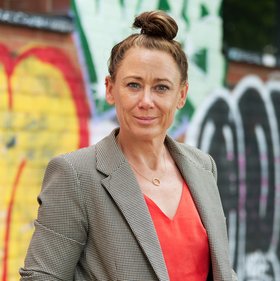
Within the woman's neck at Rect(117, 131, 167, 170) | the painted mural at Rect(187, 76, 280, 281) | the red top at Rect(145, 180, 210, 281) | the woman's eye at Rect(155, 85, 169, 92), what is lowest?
the painted mural at Rect(187, 76, 280, 281)

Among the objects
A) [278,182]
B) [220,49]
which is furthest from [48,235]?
[278,182]

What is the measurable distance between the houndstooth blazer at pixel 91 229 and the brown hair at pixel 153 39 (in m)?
0.37

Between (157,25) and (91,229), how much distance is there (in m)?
0.70

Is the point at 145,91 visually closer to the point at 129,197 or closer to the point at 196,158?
the point at 129,197

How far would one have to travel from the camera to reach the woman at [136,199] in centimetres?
249

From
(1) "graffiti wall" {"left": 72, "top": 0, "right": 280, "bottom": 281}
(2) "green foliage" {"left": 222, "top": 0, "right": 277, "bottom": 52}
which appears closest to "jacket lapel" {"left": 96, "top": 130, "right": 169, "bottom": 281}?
(1) "graffiti wall" {"left": 72, "top": 0, "right": 280, "bottom": 281}

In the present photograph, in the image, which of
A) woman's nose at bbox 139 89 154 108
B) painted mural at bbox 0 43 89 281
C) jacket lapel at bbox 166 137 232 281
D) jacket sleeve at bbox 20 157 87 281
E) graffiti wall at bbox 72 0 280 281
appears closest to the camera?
jacket sleeve at bbox 20 157 87 281

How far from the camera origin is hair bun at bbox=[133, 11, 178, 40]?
267 cm

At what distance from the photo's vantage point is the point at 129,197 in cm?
259

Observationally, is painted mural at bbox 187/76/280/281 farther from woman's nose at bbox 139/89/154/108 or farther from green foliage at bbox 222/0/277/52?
woman's nose at bbox 139/89/154/108

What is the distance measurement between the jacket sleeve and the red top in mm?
265

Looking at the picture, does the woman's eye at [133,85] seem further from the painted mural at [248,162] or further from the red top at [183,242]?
the painted mural at [248,162]

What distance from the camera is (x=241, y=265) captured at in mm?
7094

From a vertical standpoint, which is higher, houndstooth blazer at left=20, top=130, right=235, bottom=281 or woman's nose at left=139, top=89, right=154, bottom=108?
woman's nose at left=139, top=89, right=154, bottom=108
